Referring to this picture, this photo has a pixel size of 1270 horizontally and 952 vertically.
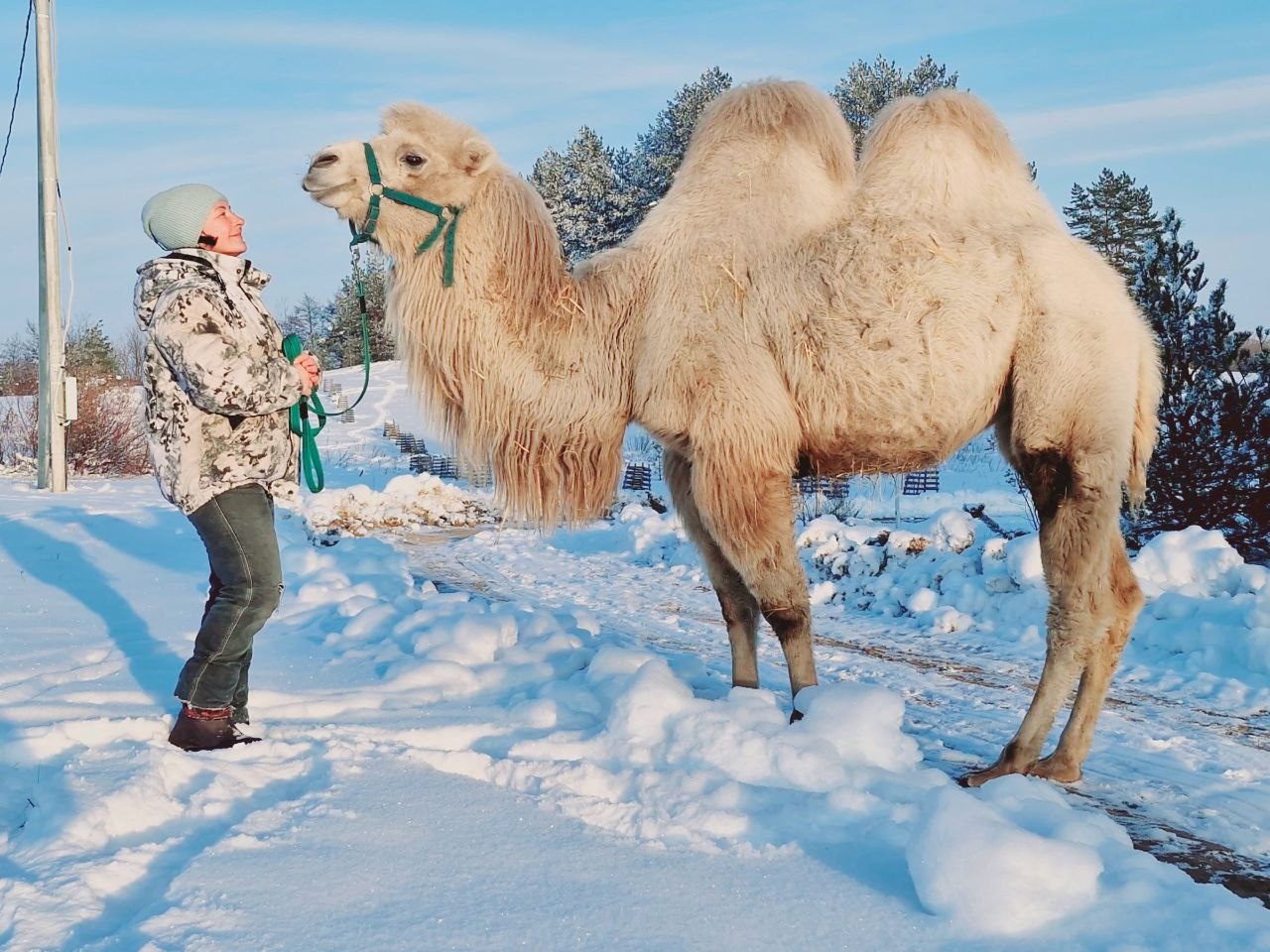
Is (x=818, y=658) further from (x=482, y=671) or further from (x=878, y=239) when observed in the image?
(x=878, y=239)

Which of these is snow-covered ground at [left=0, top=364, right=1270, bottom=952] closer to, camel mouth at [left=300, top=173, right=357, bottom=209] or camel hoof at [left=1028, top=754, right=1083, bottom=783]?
camel hoof at [left=1028, top=754, right=1083, bottom=783]

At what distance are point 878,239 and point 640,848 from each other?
2.95 m

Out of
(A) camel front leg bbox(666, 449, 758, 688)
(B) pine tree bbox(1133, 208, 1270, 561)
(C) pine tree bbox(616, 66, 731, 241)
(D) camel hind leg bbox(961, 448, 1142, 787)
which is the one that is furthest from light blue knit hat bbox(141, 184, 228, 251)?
(C) pine tree bbox(616, 66, 731, 241)

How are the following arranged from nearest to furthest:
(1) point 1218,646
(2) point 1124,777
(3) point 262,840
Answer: (3) point 262,840
(2) point 1124,777
(1) point 1218,646

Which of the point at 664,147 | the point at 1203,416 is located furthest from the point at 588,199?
the point at 1203,416

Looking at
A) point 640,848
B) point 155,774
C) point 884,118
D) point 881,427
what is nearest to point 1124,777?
point 881,427

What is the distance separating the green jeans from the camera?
160 inches

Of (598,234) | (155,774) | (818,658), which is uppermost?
(598,234)

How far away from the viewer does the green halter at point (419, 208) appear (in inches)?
196

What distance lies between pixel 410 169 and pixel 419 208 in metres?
0.19

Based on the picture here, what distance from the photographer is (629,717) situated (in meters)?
4.13

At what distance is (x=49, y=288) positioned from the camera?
17.0 metres

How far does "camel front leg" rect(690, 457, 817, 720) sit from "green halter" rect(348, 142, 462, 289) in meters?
1.54

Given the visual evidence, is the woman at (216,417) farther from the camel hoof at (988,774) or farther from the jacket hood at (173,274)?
the camel hoof at (988,774)
